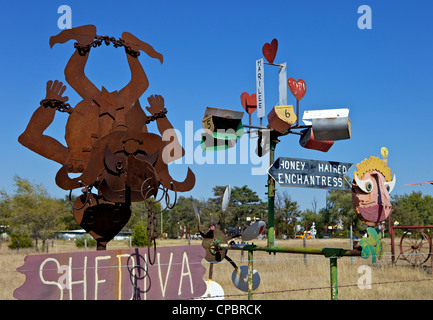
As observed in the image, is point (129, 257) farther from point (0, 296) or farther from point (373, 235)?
point (0, 296)

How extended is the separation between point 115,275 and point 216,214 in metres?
22.2

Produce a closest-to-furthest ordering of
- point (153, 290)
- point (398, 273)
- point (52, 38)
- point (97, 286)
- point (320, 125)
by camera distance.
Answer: point (97, 286) → point (153, 290) → point (52, 38) → point (320, 125) → point (398, 273)

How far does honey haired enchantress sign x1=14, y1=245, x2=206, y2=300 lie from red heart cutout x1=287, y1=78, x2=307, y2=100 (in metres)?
3.55

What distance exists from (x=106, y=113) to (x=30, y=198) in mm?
19019

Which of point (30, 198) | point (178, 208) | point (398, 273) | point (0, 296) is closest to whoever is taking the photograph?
point (0, 296)

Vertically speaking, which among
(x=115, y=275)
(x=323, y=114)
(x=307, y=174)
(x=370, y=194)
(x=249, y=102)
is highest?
(x=249, y=102)

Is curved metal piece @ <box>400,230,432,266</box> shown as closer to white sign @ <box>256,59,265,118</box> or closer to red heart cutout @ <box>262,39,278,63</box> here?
white sign @ <box>256,59,265,118</box>

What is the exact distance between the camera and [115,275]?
5492mm

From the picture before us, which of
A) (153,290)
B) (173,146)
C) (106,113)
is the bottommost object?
(153,290)

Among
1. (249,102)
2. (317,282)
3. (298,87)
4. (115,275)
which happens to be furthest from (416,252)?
(115,275)

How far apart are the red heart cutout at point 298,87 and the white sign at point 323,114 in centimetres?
39

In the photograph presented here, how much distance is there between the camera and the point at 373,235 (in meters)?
6.78

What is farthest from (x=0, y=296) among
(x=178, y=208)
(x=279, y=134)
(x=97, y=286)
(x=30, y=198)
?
(x=178, y=208)

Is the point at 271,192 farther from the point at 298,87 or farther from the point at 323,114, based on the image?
the point at 298,87
